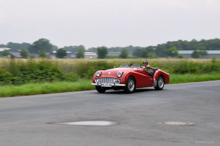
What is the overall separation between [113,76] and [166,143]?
8.74 m

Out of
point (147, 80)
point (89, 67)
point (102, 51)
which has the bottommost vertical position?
point (147, 80)

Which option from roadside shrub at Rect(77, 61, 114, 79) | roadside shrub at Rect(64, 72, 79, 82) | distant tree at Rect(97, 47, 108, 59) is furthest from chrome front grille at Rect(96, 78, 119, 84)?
distant tree at Rect(97, 47, 108, 59)

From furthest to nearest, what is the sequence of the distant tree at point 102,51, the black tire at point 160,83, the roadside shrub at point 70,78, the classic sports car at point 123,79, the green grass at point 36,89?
the distant tree at point 102,51
the roadside shrub at point 70,78
the black tire at point 160,83
the green grass at point 36,89
the classic sports car at point 123,79

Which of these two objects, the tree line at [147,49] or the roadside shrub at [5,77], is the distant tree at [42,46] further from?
A: the roadside shrub at [5,77]

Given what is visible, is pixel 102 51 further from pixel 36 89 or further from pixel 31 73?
pixel 36 89

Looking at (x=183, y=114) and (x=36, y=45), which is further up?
(x=36, y=45)

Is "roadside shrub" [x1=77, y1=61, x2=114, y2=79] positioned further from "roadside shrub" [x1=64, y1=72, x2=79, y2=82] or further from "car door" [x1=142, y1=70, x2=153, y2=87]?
"car door" [x1=142, y1=70, x2=153, y2=87]

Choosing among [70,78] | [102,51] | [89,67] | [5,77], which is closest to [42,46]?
[102,51]

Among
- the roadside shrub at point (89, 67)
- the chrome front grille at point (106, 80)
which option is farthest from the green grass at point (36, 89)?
the roadside shrub at point (89, 67)

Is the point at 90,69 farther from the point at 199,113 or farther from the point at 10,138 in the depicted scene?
the point at 10,138

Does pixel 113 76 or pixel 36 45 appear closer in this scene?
pixel 113 76

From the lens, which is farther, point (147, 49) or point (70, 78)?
point (147, 49)

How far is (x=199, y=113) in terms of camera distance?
29.5 feet

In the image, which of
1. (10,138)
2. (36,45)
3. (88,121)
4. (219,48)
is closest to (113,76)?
(88,121)
